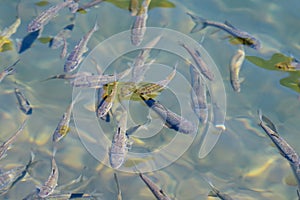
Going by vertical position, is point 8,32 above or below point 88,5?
below

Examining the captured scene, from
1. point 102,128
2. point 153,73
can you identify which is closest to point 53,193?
point 102,128

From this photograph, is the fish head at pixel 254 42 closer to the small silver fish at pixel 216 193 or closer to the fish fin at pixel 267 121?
the fish fin at pixel 267 121

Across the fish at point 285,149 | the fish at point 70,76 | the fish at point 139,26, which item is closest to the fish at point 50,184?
the fish at point 70,76

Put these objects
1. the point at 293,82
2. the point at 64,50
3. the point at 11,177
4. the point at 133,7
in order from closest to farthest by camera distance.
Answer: the point at 11,177
the point at 293,82
the point at 64,50
the point at 133,7

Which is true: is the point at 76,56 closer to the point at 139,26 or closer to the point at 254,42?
the point at 139,26

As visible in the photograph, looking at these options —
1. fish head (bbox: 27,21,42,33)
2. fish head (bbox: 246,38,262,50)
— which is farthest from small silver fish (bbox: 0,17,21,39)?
fish head (bbox: 246,38,262,50)

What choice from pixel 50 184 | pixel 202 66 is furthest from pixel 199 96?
pixel 50 184

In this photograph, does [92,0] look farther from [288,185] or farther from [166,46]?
[288,185]
